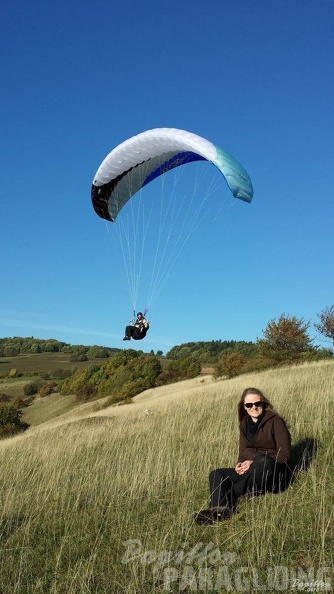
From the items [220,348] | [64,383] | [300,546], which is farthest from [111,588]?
[220,348]

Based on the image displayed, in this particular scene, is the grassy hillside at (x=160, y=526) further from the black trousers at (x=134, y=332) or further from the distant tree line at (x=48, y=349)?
the distant tree line at (x=48, y=349)

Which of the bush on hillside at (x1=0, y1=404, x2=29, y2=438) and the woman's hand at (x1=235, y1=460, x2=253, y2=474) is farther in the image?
the bush on hillside at (x1=0, y1=404, x2=29, y2=438)

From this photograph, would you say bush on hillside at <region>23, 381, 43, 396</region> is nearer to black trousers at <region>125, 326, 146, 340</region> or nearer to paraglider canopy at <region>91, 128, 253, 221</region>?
paraglider canopy at <region>91, 128, 253, 221</region>

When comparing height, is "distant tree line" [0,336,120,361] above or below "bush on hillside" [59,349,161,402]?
above

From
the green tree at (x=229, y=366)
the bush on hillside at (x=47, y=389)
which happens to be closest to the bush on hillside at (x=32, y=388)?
the bush on hillside at (x=47, y=389)

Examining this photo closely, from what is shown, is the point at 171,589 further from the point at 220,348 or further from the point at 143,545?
the point at 220,348

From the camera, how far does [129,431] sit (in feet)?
34.7

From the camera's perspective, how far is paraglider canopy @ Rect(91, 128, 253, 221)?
11.1 metres

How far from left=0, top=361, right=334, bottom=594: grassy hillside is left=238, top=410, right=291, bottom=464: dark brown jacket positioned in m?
0.40

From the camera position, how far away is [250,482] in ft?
15.9

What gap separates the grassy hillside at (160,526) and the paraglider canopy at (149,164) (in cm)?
577

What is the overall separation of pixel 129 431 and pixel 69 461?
2679 millimetres

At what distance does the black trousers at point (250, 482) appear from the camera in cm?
473

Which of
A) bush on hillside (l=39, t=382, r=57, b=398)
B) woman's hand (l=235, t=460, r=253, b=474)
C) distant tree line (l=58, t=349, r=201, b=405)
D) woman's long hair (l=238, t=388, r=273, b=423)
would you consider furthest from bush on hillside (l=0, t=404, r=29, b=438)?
woman's hand (l=235, t=460, r=253, b=474)
